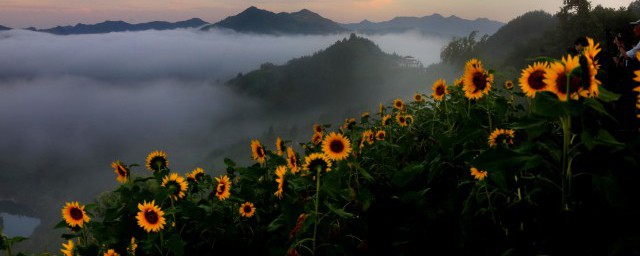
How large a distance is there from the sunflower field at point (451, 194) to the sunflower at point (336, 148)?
12 mm

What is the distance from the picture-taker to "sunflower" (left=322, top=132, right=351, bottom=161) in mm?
3014

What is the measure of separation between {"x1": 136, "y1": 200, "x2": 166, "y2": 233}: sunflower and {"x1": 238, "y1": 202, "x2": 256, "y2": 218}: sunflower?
0.59 meters

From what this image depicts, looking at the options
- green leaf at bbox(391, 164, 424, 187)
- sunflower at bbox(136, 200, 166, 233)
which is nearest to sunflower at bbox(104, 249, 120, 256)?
sunflower at bbox(136, 200, 166, 233)

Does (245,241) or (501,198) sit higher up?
(501,198)

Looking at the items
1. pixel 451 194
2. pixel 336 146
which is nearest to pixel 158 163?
pixel 336 146

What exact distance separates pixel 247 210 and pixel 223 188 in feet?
1.52

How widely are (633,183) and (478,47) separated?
77.4 meters

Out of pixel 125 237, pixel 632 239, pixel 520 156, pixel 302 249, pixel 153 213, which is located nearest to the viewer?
pixel 632 239

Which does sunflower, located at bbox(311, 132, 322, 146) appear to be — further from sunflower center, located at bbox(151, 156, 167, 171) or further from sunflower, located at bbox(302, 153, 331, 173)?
sunflower, located at bbox(302, 153, 331, 173)

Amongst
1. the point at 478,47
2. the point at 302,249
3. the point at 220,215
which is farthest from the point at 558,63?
the point at 478,47

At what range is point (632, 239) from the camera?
4.09 feet

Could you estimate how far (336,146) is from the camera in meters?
3.10

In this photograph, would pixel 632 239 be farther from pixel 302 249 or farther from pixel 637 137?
pixel 302 249

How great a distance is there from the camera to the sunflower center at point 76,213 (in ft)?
11.4
